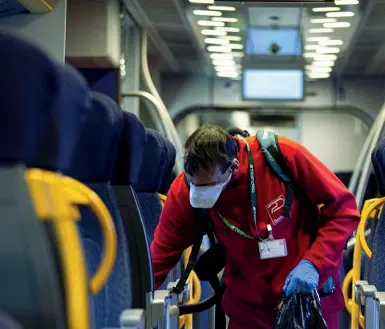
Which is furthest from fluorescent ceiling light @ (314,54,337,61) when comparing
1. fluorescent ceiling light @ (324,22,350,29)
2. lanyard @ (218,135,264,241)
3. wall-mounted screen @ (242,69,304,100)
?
lanyard @ (218,135,264,241)

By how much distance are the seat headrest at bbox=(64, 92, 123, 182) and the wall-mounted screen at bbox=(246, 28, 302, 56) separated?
5.64 m

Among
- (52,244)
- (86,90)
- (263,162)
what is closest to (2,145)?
(52,244)

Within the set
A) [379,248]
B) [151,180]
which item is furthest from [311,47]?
[379,248]

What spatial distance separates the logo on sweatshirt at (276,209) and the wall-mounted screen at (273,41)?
4902 millimetres

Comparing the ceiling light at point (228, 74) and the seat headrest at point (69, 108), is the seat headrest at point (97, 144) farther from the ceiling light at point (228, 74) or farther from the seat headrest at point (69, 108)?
the ceiling light at point (228, 74)

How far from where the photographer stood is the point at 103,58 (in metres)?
5.71

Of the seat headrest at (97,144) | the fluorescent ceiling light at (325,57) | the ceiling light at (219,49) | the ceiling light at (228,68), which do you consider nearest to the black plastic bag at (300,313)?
the seat headrest at (97,144)

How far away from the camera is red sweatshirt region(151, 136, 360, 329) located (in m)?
2.87

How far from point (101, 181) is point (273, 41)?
6.38 metres

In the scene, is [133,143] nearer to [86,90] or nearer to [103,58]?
[86,90]

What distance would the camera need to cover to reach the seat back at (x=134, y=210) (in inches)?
94.0

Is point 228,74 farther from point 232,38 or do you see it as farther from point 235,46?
point 232,38

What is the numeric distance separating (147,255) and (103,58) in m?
3.43

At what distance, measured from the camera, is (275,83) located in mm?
9836
